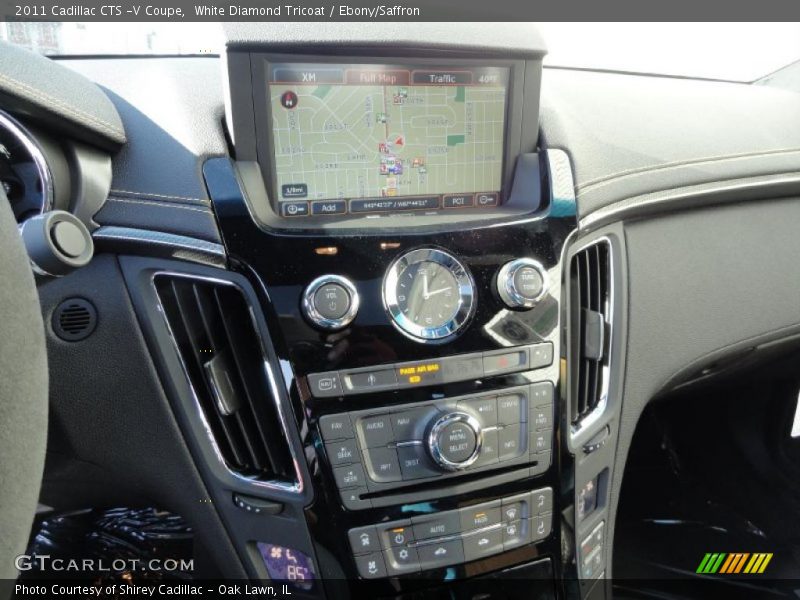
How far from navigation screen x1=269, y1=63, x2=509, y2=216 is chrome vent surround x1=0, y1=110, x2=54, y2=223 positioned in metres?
0.31

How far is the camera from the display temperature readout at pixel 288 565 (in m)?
1.12

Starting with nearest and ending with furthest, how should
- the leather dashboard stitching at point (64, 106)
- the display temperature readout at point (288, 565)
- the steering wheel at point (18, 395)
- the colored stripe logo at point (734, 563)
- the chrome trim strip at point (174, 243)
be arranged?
the steering wheel at point (18, 395) → the leather dashboard stitching at point (64, 106) → the chrome trim strip at point (174, 243) → the display temperature readout at point (288, 565) → the colored stripe logo at point (734, 563)

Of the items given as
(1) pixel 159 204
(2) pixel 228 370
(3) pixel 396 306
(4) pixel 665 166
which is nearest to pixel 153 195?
(1) pixel 159 204

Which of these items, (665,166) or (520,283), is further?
(665,166)

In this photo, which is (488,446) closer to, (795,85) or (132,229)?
(132,229)

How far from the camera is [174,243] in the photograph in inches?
39.7

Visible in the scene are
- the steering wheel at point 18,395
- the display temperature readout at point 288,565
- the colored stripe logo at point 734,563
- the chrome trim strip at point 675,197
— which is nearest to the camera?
the steering wheel at point 18,395

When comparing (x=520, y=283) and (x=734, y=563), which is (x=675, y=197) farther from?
(x=734, y=563)

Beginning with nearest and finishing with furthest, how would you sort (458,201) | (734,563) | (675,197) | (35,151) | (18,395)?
(18,395)
(35,151)
(458,201)
(675,197)
(734,563)

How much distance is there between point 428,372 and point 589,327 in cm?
34

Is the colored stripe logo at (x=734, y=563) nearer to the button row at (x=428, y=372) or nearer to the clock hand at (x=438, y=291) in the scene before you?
the button row at (x=428, y=372)

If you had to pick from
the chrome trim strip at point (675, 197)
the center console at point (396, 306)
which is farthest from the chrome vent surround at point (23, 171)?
the chrome trim strip at point (675, 197)
